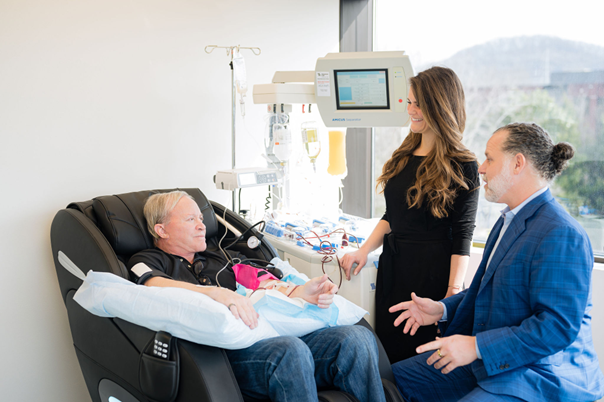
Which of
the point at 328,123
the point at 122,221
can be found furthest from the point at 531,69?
the point at 122,221

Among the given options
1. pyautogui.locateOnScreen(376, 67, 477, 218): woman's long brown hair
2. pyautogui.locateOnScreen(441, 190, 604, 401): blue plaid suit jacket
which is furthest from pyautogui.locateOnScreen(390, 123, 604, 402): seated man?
pyautogui.locateOnScreen(376, 67, 477, 218): woman's long brown hair

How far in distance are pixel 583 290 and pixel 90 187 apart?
6.30ft

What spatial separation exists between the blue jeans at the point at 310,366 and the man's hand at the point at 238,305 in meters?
0.09

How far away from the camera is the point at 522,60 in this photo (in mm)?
2613

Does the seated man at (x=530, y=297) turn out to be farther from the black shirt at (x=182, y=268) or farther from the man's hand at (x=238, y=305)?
the black shirt at (x=182, y=268)

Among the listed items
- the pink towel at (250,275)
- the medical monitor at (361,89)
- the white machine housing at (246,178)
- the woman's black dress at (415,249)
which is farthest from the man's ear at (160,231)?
the medical monitor at (361,89)

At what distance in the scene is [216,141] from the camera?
103 inches

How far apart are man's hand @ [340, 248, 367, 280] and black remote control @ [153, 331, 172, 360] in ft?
2.86

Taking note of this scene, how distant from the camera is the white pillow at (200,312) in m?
1.27

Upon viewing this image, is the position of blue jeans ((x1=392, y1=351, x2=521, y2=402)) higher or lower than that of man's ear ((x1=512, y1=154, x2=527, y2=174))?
lower

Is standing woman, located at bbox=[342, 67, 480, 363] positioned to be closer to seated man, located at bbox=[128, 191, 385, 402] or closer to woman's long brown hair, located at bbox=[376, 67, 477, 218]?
woman's long brown hair, located at bbox=[376, 67, 477, 218]

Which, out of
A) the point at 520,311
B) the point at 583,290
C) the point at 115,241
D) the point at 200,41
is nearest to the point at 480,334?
the point at 520,311

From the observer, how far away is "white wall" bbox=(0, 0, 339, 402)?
1.92 m

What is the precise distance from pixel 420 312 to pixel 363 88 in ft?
3.49
